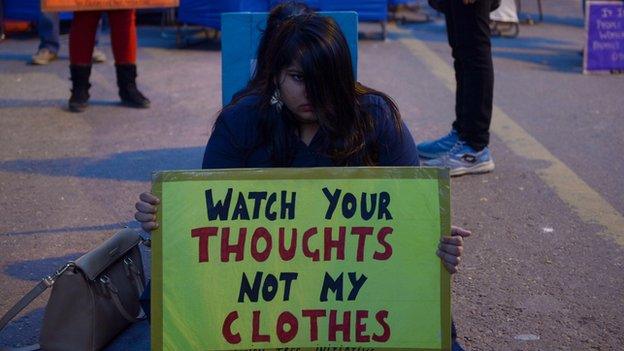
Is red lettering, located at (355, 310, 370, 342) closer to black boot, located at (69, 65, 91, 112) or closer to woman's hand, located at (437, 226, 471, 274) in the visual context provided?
woman's hand, located at (437, 226, 471, 274)

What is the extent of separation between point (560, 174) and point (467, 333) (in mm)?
2148

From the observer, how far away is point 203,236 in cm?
255

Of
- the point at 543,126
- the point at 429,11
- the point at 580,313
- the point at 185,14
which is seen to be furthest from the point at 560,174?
the point at 429,11

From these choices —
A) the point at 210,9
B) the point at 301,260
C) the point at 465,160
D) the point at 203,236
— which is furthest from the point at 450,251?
the point at 210,9

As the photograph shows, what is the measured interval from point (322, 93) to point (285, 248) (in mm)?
426

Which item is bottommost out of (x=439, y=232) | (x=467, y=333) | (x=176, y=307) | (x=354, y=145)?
(x=467, y=333)

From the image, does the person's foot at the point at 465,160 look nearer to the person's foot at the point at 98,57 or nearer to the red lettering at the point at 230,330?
the red lettering at the point at 230,330

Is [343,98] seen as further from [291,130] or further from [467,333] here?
[467,333]

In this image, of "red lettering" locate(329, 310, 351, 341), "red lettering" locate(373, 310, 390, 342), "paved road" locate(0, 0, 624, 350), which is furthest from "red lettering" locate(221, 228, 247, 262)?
"paved road" locate(0, 0, 624, 350)

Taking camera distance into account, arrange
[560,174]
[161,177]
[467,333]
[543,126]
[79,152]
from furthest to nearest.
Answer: [543,126], [79,152], [560,174], [467,333], [161,177]

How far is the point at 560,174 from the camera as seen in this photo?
517 cm

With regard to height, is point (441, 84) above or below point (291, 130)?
below

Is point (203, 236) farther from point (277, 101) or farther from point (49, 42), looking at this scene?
point (49, 42)

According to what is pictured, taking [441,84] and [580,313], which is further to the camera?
[441,84]
